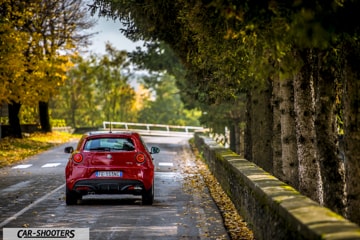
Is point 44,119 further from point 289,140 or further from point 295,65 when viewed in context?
point 295,65

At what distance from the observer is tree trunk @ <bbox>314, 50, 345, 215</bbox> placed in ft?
45.8

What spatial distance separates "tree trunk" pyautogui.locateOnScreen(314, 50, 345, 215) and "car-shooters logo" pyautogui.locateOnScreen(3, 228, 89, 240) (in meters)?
3.83

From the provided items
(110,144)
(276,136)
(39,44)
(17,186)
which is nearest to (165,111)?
(39,44)

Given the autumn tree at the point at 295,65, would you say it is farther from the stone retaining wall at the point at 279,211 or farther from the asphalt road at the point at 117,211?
the asphalt road at the point at 117,211

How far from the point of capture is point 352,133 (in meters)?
10.8

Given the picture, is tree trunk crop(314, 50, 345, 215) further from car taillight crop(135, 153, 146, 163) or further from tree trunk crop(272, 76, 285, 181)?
tree trunk crop(272, 76, 285, 181)

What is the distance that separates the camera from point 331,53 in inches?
556

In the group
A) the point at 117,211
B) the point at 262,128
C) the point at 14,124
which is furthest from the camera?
the point at 14,124

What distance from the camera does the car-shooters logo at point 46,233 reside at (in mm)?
13015

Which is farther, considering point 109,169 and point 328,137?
point 109,169

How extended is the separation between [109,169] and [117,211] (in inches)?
48.6

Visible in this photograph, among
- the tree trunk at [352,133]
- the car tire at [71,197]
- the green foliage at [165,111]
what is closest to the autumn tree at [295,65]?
the tree trunk at [352,133]

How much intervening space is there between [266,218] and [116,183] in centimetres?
695

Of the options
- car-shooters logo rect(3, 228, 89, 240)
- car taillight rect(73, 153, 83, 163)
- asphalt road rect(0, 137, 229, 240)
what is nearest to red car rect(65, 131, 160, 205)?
car taillight rect(73, 153, 83, 163)
